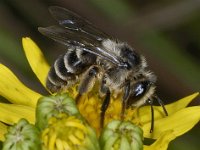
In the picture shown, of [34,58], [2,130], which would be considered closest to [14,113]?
[2,130]

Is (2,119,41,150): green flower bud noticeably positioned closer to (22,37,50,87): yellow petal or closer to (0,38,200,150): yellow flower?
(0,38,200,150): yellow flower

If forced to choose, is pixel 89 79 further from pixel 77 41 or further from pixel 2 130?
pixel 2 130

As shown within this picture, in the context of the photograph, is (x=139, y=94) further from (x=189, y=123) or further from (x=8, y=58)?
(x=8, y=58)

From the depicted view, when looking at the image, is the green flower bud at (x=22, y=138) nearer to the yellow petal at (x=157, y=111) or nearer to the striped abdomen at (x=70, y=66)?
the striped abdomen at (x=70, y=66)

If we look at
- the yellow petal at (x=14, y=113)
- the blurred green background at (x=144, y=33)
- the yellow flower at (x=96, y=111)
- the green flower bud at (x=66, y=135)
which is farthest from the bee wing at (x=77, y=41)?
the blurred green background at (x=144, y=33)

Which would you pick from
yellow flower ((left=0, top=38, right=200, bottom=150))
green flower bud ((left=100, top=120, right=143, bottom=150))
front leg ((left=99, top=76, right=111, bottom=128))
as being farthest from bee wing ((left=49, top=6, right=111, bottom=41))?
green flower bud ((left=100, top=120, right=143, bottom=150))

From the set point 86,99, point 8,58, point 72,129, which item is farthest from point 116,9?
point 72,129

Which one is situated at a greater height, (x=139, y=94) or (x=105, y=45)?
(x=105, y=45)
